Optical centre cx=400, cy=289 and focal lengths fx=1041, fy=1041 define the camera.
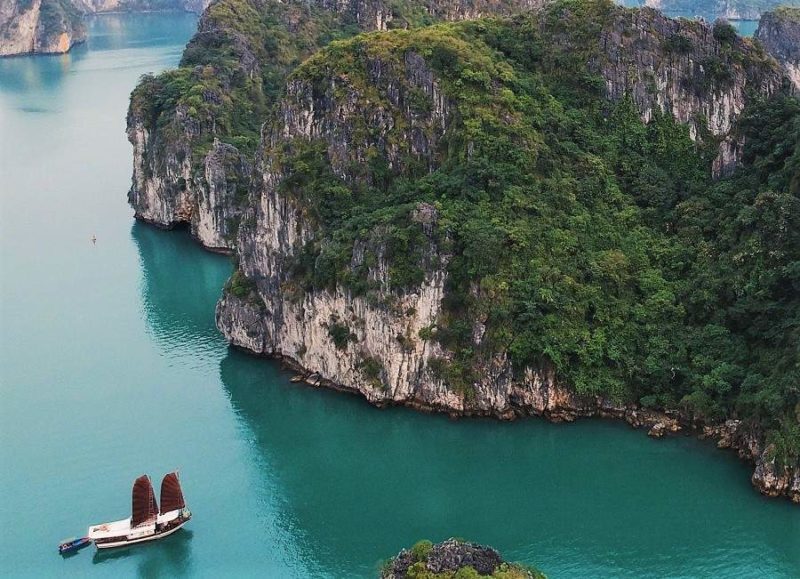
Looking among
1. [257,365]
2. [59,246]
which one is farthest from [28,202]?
[257,365]

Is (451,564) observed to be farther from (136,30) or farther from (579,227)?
(136,30)

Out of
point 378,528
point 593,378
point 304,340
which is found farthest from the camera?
point 304,340

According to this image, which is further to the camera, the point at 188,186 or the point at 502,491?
Answer: the point at 188,186

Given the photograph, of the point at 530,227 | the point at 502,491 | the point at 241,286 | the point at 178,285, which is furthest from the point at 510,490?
the point at 178,285

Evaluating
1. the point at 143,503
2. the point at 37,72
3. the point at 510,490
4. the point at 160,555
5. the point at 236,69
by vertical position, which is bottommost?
the point at 160,555

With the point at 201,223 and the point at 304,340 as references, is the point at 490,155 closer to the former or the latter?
the point at 304,340

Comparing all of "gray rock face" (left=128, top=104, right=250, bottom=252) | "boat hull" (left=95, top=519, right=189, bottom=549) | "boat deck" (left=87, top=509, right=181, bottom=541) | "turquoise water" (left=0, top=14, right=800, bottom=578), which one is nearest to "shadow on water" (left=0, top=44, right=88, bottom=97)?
"gray rock face" (left=128, top=104, right=250, bottom=252)
